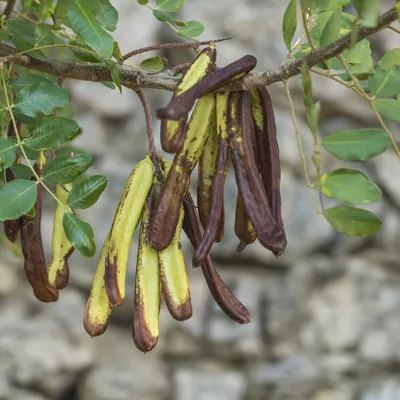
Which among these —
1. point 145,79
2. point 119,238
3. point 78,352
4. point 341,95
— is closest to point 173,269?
point 119,238

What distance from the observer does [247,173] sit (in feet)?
1.62

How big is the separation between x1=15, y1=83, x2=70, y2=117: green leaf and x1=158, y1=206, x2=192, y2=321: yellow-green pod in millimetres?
168

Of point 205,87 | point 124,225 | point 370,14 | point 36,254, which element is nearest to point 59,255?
point 36,254

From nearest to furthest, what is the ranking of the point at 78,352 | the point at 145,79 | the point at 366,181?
the point at 366,181 < the point at 145,79 < the point at 78,352

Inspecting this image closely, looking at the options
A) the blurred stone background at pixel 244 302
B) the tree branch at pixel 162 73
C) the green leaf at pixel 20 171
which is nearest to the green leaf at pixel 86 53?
the tree branch at pixel 162 73

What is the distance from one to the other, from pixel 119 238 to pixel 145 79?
13cm

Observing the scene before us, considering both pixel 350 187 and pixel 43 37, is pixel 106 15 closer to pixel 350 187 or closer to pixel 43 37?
pixel 43 37

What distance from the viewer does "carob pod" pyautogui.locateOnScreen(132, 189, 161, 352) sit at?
49 cm

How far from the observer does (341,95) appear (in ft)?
7.48

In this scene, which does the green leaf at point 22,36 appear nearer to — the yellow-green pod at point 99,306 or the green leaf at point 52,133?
the green leaf at point 52,133

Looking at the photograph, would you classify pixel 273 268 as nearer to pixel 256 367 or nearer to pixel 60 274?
pixel 256 367

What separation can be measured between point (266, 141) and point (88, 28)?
0.15 m

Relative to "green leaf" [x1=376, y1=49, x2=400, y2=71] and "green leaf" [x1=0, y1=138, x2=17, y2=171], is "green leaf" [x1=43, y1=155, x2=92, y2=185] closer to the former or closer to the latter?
"green leaf" [x1=0, y1=138, x2=17, y2=171]

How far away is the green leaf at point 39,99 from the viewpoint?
23.5 inches
